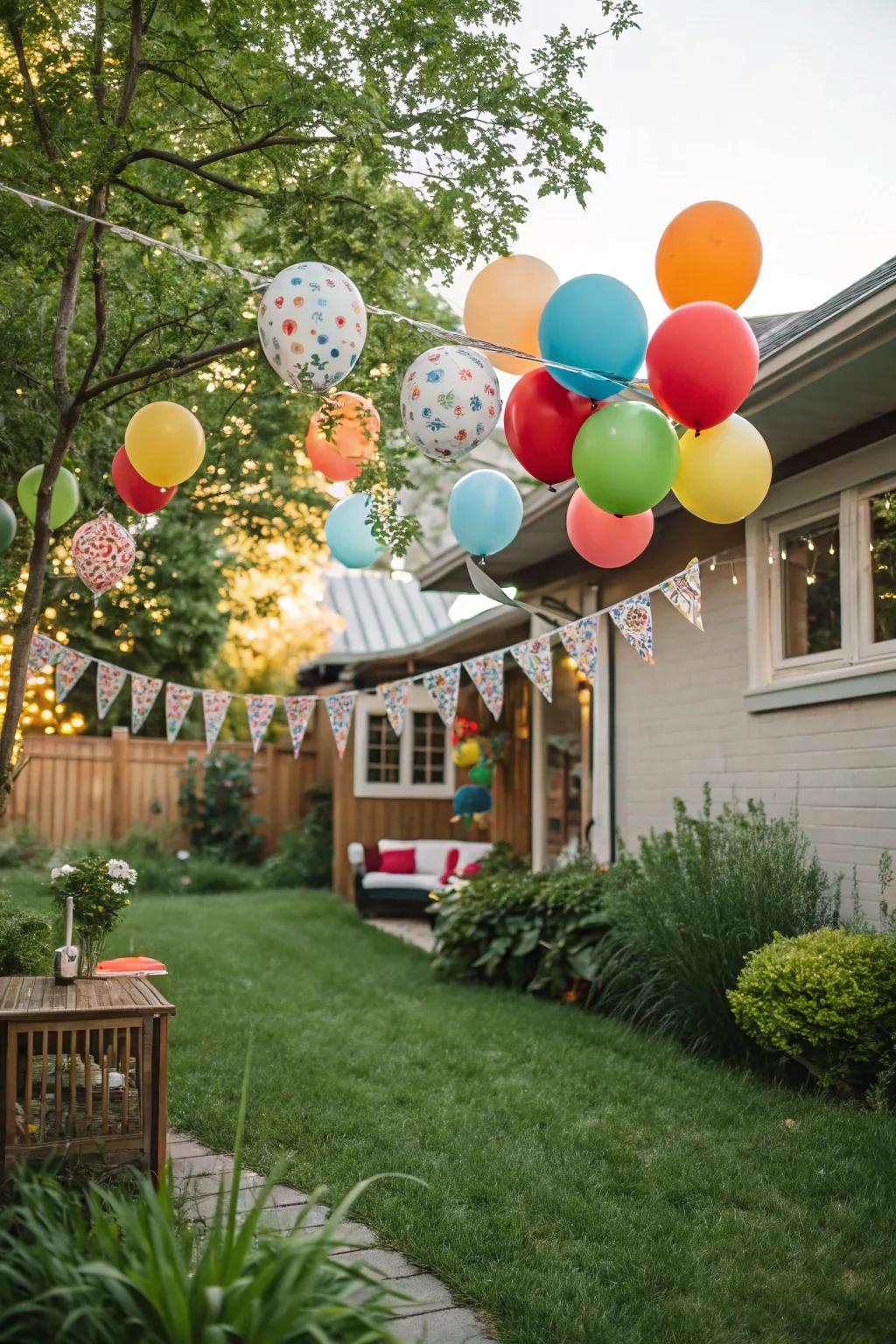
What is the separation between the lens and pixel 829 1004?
14.5 ft

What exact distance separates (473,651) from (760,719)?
20.1 feet

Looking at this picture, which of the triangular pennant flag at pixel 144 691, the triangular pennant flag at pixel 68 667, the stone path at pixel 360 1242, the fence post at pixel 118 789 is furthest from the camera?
the fence post at pixel 118 789

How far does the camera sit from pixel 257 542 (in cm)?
1114

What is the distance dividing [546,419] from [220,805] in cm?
1166

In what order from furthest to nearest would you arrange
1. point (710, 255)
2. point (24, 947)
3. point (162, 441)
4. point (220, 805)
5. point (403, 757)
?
point (220, 805) → point (403, 757) → point (24, 947) → point (162, 441) → point (710, 255)

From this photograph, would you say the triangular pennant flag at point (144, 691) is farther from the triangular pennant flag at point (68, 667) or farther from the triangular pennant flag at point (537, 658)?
the triangular pennant flag at point (537, 658)

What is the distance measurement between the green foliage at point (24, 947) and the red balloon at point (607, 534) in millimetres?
2897

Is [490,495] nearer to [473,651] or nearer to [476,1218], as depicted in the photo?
[476,1218]

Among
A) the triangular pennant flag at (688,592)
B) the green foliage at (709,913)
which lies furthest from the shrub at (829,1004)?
the triangular pennant flag at (688,592)

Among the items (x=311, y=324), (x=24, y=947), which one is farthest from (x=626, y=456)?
(x=24, y=947)

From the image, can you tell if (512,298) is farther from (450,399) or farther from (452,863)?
(452,863)

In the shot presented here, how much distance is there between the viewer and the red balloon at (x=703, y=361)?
3.52m

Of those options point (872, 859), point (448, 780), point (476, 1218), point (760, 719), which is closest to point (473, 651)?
point (448, 780)

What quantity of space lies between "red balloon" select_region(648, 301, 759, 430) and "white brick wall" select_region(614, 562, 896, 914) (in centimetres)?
220
